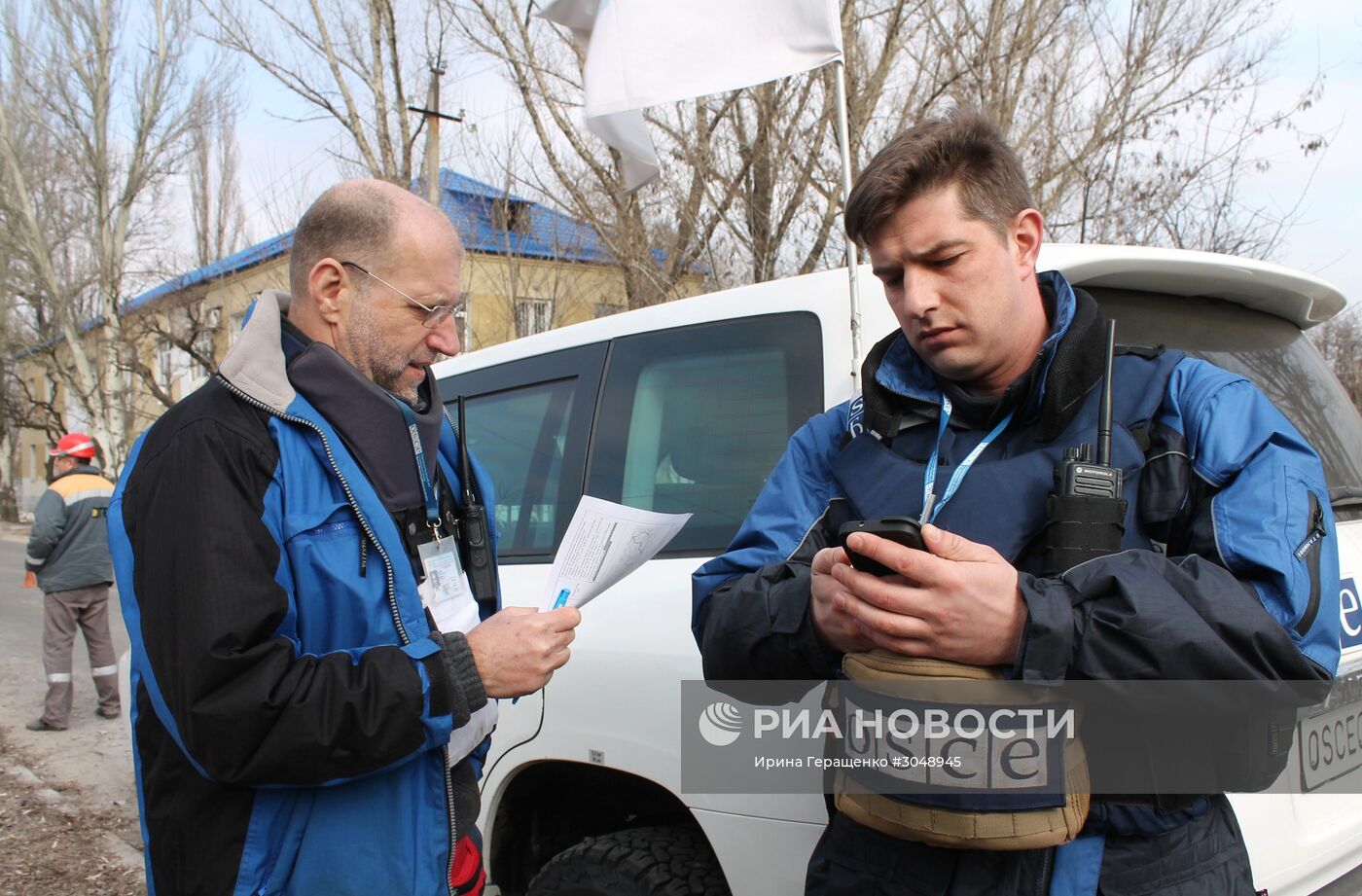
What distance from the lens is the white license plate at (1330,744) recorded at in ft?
5.80

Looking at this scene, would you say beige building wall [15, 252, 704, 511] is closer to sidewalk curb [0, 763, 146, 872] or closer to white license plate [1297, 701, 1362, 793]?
sidewalk curb [0, 763, 146, 872]

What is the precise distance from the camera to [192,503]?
1420 millimetres

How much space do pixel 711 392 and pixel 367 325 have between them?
87 centimetres

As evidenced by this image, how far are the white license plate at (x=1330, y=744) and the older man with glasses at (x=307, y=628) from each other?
1.36 m

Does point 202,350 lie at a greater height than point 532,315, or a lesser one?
greater

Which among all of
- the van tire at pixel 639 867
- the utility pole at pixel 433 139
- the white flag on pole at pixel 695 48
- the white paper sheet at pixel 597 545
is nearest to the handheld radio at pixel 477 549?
the white paper sheet at pixel 597 545

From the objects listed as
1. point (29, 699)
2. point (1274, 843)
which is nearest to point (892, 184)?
point (1274, 843)

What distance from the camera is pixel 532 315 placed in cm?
1402

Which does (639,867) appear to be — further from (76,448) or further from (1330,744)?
(76,448)

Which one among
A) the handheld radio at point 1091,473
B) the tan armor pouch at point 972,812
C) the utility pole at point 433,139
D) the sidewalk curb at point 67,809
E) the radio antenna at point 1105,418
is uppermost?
the utility pole at point 433,139

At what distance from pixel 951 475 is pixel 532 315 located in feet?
42.6

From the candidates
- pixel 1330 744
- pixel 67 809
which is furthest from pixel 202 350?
pixel 1330 744

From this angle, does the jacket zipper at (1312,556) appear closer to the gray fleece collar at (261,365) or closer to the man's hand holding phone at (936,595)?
the man's hand holding phone at (936,595)

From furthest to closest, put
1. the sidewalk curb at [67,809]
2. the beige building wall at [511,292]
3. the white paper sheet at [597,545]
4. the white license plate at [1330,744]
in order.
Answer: the beige building wall at [511,292] < the sidewalk curb at [67,809] < the white license plate at [1330,744] < the white paper sheet at [597,545]
